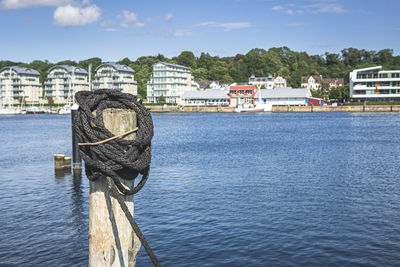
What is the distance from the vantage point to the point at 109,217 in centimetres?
493

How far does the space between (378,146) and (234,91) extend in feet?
342

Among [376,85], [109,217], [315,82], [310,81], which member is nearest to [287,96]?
[376,85]

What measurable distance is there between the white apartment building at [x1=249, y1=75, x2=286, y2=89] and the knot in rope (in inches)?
7045

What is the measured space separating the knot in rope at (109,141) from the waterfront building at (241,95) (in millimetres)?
138702

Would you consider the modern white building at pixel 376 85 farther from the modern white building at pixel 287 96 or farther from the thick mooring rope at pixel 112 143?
the thick mooring rope at pixel 112 143

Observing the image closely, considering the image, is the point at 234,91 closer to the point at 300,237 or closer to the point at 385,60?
the point at 385,60

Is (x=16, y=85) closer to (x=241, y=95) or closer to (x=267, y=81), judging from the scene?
(x=241, y=95)

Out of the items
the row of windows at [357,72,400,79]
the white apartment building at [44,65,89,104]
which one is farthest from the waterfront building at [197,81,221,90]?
the row of windows at [357,72,400,79]

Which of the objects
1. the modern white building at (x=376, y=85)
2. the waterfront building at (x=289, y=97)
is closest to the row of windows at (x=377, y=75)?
the modern white building at (x=376, y=85)

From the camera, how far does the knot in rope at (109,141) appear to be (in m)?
4.77

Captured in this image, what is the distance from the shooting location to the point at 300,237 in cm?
1338

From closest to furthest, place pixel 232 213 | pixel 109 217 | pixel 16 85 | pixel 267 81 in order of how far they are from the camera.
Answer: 1. pixel 109 217
2. pixel 232 213
3. pixel 16 85
4. pixel 267 81

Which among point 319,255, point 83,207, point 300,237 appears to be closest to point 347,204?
point 300,237

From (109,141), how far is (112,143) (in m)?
0.04
